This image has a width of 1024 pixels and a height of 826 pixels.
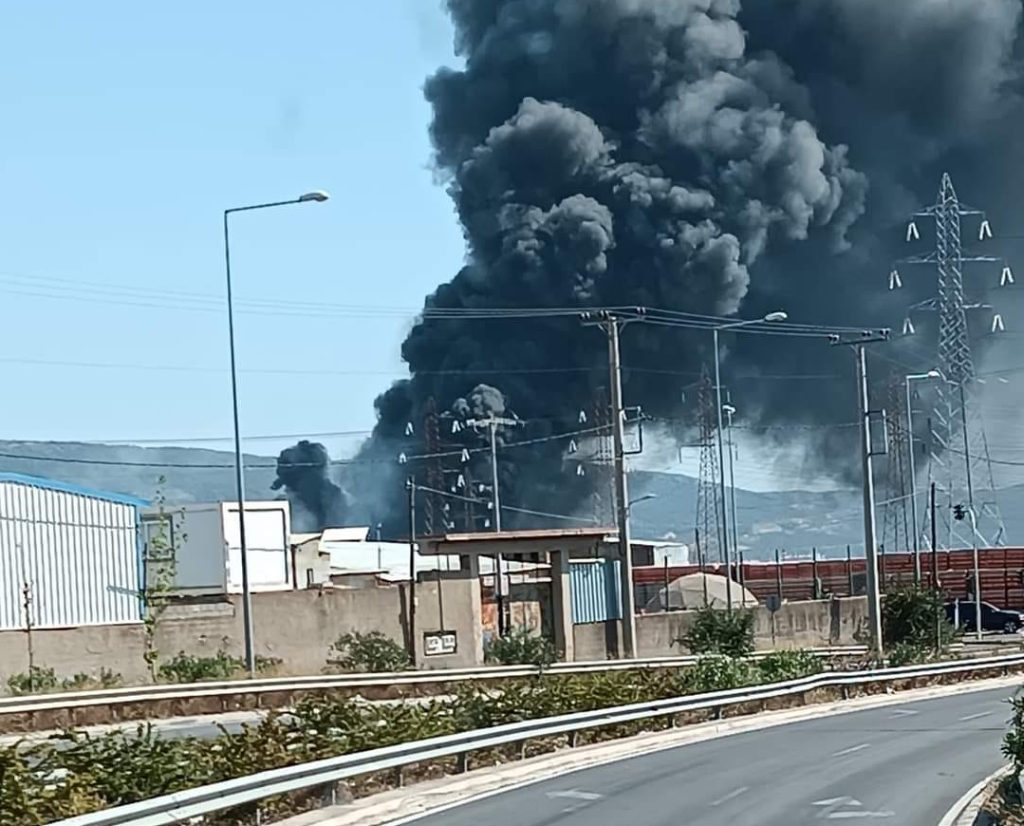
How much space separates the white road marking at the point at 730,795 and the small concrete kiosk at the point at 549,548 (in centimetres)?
3038

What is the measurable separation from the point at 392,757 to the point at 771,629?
42.7 m

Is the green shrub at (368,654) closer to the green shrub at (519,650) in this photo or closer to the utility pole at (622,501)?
the green shrub at (519,650)

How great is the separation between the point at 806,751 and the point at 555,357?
74488mm

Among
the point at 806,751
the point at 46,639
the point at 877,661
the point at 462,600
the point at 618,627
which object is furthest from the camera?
the point at 618,627

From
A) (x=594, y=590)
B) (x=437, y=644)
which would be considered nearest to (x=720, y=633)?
(x=437, y=644)

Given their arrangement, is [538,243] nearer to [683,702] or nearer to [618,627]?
[618,627]

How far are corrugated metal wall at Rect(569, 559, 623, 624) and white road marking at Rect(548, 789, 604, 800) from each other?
115ft

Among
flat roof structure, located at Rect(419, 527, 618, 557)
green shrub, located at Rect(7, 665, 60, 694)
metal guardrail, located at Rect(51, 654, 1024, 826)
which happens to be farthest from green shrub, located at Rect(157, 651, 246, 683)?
metal guardrail, located at Rect(51, 654, 1024, 826)

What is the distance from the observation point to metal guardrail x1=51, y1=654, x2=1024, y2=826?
48.5 ft

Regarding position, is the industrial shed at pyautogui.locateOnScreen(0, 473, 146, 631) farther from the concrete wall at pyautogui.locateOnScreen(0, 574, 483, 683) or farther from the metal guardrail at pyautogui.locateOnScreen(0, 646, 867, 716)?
the metal guardrail at pyautogui.locateOnScreen(0, 646, 867, 716)

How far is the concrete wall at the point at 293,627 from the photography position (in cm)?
4284

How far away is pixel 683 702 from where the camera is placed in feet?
96.8

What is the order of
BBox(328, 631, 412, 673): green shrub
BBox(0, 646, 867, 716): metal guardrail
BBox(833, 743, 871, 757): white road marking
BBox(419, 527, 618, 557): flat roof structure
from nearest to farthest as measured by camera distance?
BBox(833, 743, 871, 757): white road marking, BBox(0, 646, 867, 716): metal guardrail, BBox(328, 631, 412, 673): green shrub, BBox(419, 527, 618, 557): flat roof structure

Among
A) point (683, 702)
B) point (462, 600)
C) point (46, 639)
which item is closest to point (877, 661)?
point (462, 600)
